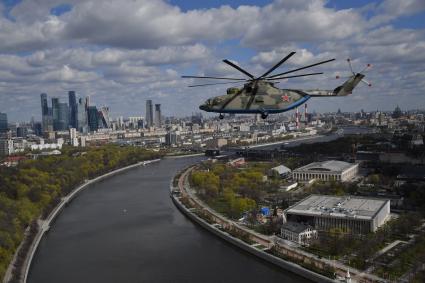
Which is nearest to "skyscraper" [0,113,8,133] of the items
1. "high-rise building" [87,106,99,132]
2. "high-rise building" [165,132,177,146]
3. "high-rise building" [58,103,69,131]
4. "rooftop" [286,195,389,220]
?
Answer: "high-rise building" [58,103,69,131]

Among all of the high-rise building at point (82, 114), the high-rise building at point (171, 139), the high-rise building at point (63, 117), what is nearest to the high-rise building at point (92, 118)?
the high-rise building at point (82, 114)

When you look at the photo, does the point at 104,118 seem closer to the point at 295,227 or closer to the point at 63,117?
the point at 63,117

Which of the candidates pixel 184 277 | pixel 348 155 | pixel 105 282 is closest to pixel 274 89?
pixel 184 277

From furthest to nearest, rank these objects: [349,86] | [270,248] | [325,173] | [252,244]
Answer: [325,173] < [252,244] < [270,248] < [349,86]

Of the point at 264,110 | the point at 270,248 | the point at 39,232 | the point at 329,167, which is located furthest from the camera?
the point at 329,167

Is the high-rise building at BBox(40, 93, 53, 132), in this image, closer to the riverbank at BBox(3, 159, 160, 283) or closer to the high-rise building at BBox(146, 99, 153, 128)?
the high-rise building at BBox(146, 99, 153, 128)

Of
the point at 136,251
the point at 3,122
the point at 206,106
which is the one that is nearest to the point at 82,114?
the point at 3,122
